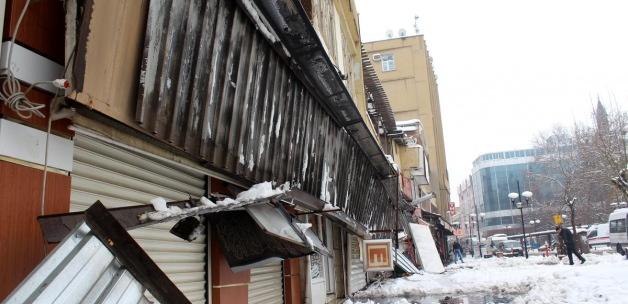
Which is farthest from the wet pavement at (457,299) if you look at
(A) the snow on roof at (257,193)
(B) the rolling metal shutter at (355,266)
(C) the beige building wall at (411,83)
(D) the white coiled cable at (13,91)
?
(C) the beige building wall at (411,83)

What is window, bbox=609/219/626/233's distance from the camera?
102ft

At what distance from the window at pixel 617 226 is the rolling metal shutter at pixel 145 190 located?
3210 cm

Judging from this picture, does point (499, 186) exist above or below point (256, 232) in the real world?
above

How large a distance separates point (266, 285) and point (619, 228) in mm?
30482

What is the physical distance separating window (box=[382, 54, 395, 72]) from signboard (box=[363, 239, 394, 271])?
4002cm

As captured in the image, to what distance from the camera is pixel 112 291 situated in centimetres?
242

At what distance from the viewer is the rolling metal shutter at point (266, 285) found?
720cm

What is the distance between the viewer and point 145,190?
4.66 metres

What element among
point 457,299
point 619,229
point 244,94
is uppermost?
Answer: point 244,94

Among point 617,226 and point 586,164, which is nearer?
point 617,226

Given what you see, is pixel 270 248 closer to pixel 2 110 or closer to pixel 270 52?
pixel 270 52

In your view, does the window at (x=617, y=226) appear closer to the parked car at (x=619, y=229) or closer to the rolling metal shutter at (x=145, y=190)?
the parked car at (x=619, y=229)

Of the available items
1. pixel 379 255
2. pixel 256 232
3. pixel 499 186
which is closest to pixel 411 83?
pixel 379 255

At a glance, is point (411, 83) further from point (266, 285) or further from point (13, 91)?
point (13, 91)
